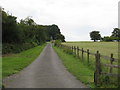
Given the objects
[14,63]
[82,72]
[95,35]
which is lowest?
[14,63]

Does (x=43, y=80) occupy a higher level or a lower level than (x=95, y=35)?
lower

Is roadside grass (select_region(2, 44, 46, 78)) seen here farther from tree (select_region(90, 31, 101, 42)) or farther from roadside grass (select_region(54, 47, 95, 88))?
tree (select_region(90, 31, 101, 42))

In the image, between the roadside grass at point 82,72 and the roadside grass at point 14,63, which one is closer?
the roadside grass at point 82,72

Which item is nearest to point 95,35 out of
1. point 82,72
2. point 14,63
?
point 14,63

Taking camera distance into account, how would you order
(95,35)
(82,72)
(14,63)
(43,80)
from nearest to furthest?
(43,80)
(82,72)
(14,63)
(95,35)

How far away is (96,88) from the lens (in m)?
9.79

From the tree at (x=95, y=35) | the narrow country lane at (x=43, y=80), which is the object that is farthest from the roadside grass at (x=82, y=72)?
the tree at (x=95, y=35)

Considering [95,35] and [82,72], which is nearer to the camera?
[82,72]

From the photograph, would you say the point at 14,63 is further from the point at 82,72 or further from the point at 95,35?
the point at 95,35

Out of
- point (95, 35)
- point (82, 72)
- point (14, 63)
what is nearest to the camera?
point (82, 72)

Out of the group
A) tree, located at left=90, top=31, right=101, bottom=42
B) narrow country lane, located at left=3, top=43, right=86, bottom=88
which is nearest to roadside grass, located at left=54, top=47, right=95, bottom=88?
narrow country lane, located at left=3, top=43, right=86, bottom=88

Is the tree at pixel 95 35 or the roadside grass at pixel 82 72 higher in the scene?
the tree at pixel 95 35

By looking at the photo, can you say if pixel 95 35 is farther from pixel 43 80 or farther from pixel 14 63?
pixel 43 80

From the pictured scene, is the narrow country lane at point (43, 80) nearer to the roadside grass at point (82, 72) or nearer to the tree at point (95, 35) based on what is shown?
the roadside grass at point (82, 72)
